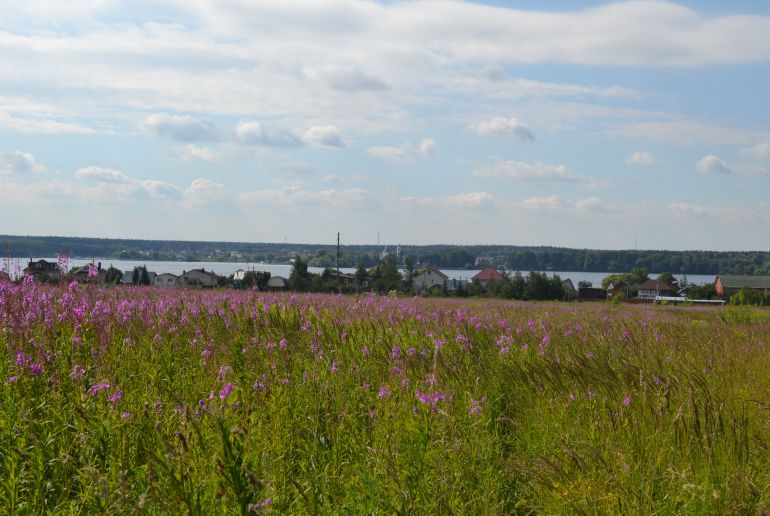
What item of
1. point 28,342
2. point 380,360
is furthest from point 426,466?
point 28,342

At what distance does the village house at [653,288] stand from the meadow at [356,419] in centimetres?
11204

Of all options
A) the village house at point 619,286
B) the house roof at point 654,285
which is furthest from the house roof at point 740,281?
the village house at point 619,286

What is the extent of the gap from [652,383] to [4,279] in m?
7.48

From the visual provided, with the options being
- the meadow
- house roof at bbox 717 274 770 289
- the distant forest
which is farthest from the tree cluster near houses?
the distant forest

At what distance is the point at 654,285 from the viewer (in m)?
119

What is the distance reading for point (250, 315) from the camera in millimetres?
9773

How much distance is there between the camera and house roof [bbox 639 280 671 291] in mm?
115250

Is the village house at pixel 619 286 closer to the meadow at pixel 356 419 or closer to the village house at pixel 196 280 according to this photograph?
the village house at pixel 196 280

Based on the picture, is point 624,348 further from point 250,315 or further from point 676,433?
point 250,315

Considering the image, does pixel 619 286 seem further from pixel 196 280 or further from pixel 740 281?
pixel 196 280

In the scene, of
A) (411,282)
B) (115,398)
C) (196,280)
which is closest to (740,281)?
(411,282)

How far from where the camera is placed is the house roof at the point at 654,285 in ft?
378

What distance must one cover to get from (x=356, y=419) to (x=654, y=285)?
122 metres

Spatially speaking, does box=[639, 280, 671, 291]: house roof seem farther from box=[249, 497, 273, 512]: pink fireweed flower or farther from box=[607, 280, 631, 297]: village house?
box=[249, 497, 273, 512]: pink fireweed flower
